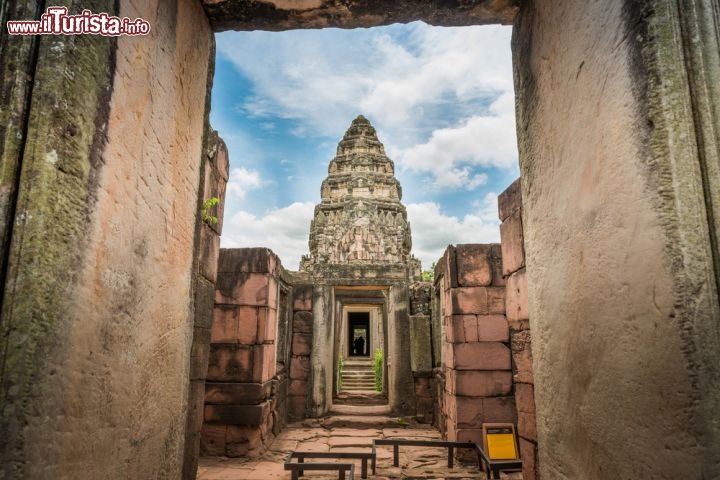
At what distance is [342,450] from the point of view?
648 cm

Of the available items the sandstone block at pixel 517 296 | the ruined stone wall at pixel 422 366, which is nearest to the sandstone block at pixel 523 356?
the sandstone block at pixel 517 296

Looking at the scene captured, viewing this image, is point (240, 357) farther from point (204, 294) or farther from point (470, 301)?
point (470, 301)

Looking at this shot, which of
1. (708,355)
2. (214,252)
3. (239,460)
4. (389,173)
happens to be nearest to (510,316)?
(214,252)

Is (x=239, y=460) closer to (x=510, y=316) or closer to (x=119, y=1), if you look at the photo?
(x=510, y=316)

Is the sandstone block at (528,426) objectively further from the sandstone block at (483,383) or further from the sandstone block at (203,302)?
the sandstone block at (203,302)

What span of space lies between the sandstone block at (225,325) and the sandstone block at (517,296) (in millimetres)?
A: 3758

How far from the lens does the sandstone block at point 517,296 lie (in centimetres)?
390

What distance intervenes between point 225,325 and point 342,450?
255 cm

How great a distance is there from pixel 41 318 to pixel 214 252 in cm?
250

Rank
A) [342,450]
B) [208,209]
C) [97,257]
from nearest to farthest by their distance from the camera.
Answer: [97,257] → [208,209] → [342,450]

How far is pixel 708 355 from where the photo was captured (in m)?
1.07

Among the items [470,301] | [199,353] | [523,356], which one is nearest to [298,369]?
[470,301]

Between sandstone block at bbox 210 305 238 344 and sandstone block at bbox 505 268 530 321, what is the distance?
12.3 ft

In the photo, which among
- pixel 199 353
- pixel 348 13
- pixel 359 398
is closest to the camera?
pixel 348 13
